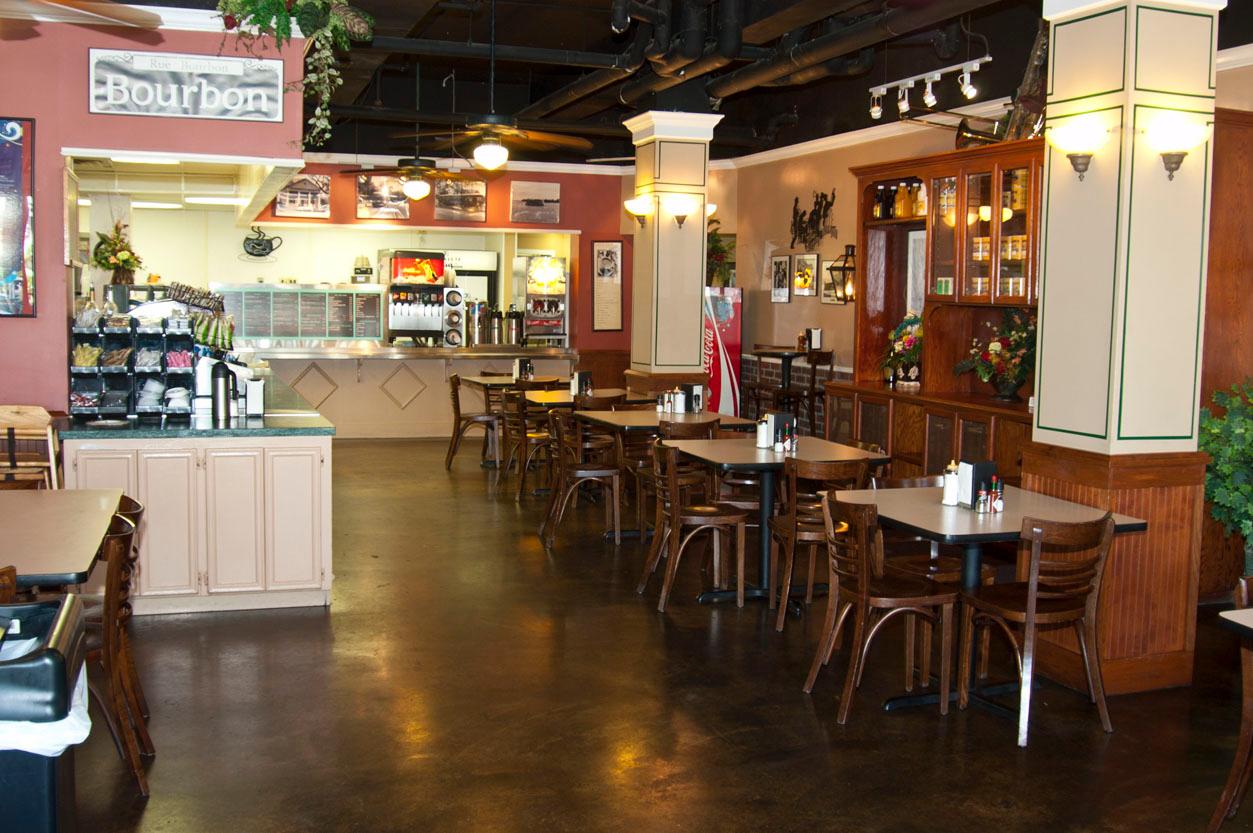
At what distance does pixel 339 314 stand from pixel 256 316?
912mm

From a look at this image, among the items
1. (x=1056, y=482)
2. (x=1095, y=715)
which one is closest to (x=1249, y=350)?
(x=1056, y=482)

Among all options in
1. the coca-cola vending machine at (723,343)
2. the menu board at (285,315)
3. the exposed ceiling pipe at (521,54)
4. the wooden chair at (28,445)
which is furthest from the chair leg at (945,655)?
the menu board at (285,315)

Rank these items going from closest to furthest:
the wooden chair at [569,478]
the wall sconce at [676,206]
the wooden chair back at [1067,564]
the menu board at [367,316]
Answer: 1. the wooden chair back at [1067,564]
2. the wooden chair at [569,478]
3. the wall sconce at [676,206]
4. the menu board at [367,316]

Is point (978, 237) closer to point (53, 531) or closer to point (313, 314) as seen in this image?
point (53, 531)

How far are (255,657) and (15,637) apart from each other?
9.38ft

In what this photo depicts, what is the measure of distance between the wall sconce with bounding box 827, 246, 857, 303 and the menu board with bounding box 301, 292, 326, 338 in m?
5.75

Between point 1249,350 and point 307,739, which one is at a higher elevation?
point 1249,350

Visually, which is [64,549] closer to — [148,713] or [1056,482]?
[148,713]

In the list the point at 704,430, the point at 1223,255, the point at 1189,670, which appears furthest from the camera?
the point at 704,430

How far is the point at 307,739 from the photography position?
4555 millimetres

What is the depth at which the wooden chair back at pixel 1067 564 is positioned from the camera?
451 centimetres

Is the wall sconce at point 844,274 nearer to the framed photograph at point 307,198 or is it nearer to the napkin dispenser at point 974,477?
the framed photograph at point 307,198

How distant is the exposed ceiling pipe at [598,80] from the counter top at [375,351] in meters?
2.76

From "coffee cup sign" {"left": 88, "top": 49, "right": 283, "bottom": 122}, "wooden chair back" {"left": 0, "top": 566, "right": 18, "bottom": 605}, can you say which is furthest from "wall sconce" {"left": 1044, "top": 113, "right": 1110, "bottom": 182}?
"wooden chair back" {"left": 0, "top": 566, "right": 18, "bottom": 605}
